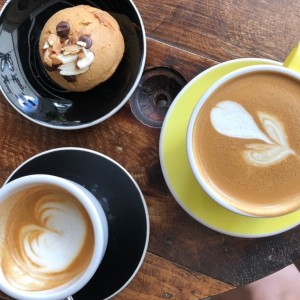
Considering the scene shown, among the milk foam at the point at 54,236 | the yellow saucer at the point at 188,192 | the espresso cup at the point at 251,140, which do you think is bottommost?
the milk foam at the point at 54,236

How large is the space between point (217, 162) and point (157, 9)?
322mm

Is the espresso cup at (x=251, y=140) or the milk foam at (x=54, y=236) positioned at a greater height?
the espresso cup at (x=251, y=140)

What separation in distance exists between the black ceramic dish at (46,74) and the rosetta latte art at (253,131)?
185 millimetres

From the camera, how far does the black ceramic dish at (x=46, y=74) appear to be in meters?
0.98

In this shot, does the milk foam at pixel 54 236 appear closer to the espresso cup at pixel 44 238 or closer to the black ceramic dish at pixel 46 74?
the espresso cup at pixel 44 238

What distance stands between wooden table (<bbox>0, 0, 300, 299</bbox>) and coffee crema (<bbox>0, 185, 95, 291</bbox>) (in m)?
0.12

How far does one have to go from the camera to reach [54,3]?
1.02 meters

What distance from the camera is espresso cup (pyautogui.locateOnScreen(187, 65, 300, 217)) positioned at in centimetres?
86

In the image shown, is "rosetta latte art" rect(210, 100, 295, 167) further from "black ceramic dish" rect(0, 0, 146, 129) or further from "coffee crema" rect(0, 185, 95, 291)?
"coffee crema" rect(0, 185, 95, 291)

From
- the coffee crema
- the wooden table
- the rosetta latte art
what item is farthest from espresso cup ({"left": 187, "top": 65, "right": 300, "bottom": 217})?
the coffee crema

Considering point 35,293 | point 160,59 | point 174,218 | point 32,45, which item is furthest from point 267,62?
point 35,293

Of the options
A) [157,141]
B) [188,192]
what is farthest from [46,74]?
[188,192]

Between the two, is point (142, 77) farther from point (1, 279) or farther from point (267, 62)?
point (1, 279)

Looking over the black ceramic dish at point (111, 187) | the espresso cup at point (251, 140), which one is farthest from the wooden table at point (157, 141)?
the espresso cup at point (251, 140)
